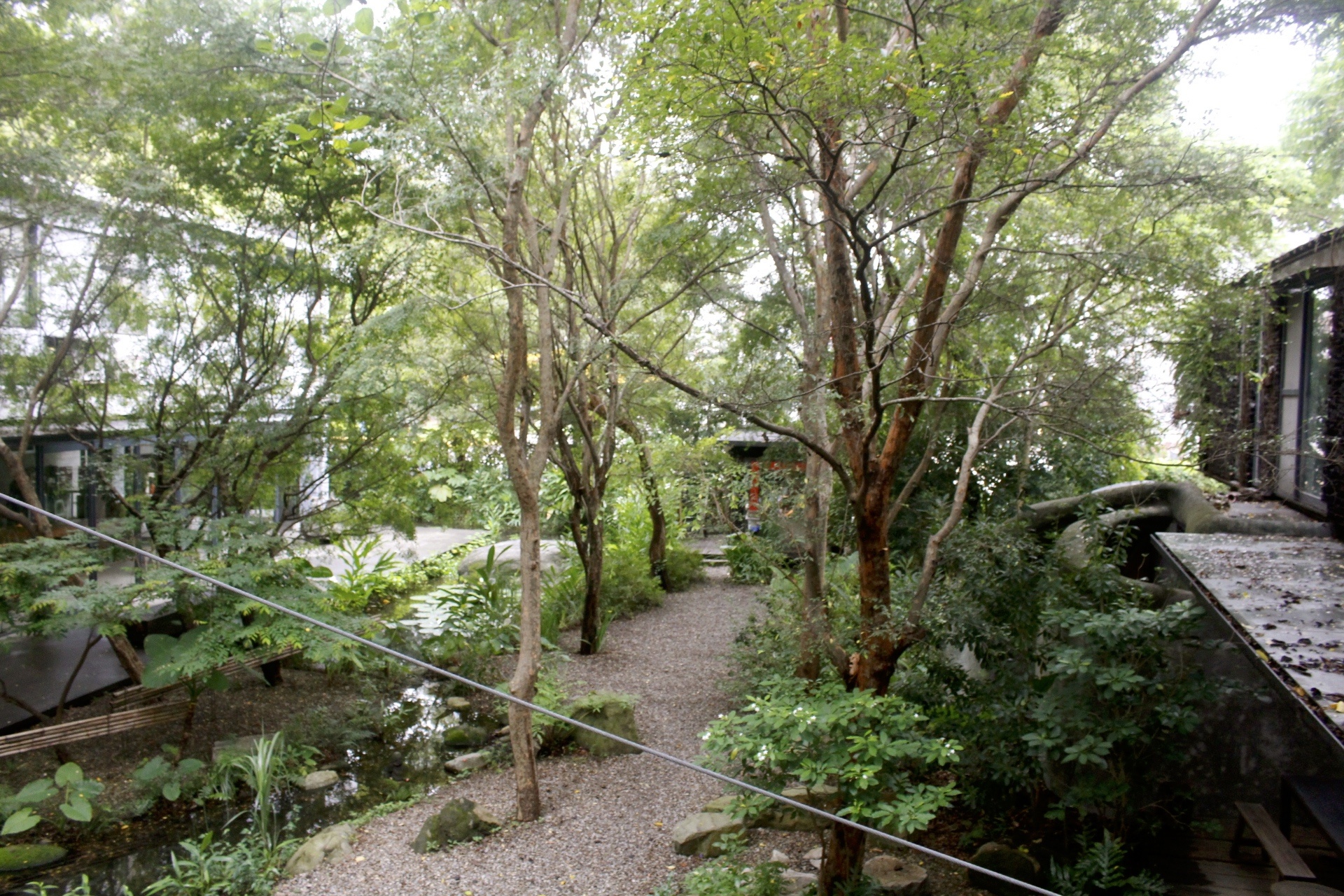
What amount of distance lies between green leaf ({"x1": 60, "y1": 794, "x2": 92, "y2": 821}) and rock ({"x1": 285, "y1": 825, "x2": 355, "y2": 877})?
1.25m

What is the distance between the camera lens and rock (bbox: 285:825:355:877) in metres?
4.73

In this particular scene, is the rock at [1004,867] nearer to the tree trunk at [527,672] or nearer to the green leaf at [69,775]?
the tree trunk at [527,672]

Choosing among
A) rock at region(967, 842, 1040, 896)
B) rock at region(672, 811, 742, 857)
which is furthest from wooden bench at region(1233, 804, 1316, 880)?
rock at region(672, 811, 742, 857)

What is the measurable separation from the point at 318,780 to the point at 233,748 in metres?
0.69

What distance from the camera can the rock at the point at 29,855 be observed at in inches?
194

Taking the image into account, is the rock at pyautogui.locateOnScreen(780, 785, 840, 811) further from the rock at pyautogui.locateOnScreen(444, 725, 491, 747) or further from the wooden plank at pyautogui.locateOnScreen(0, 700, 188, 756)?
the wooden plank at pyautogui.locateOnScreen(0, 700, 188, 756)

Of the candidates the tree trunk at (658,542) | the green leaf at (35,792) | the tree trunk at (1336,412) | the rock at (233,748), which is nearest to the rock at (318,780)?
the rock at (233,748)

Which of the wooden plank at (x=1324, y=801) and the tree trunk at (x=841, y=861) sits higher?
the wooden plank at (x=1324, y=801)

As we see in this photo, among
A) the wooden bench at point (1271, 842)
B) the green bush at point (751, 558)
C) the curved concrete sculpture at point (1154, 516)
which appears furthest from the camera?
the green bush at point (751, 558)

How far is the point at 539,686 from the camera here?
6391 millimetres

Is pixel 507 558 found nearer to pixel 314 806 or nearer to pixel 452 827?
pixel 314 806

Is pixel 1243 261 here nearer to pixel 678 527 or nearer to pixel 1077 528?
pixel 1077 528

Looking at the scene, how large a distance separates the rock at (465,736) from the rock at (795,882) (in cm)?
322

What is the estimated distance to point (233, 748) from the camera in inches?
243
